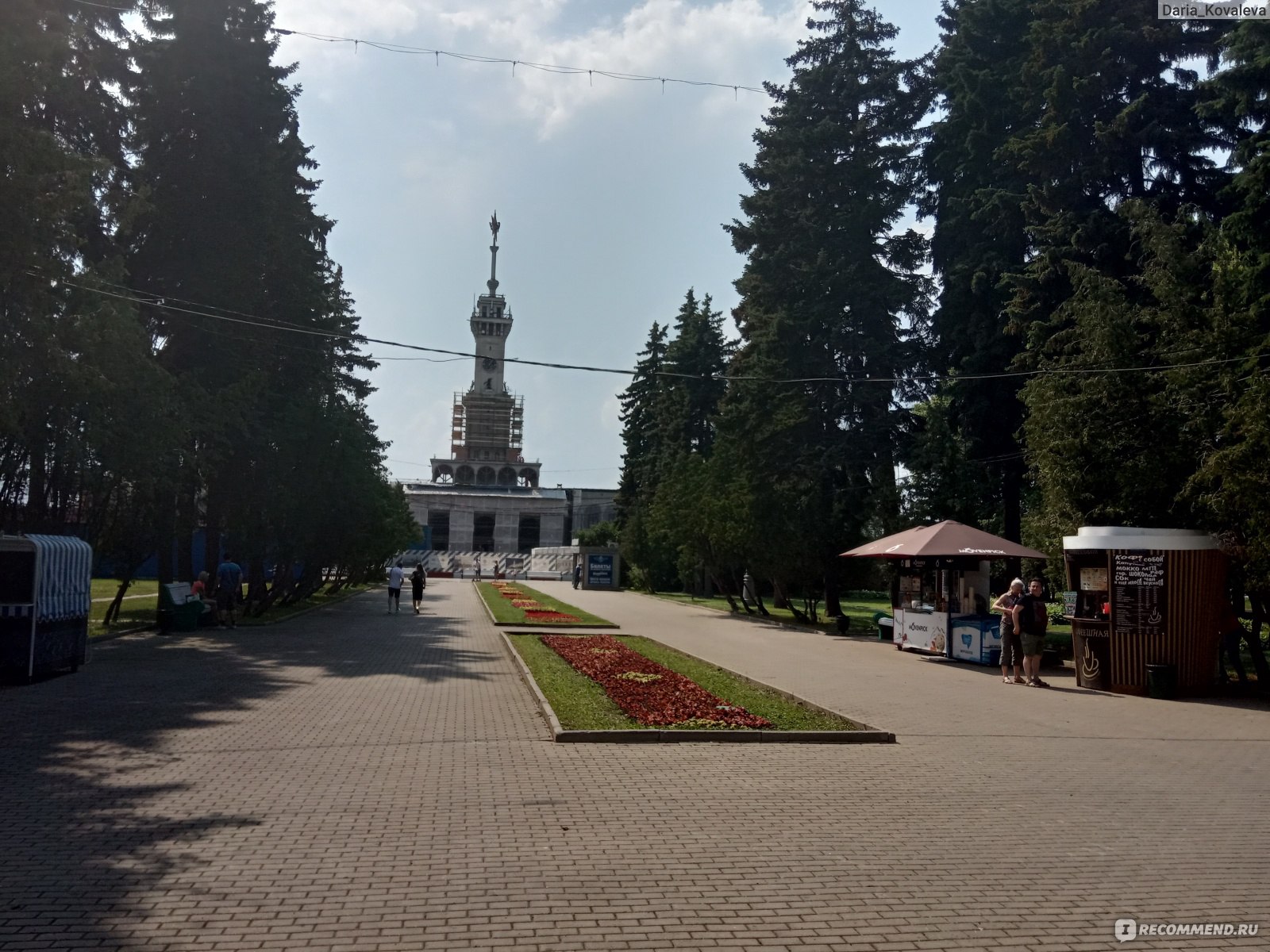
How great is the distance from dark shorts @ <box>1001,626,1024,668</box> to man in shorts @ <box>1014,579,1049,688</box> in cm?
31

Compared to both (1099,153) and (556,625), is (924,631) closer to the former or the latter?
(556,625)

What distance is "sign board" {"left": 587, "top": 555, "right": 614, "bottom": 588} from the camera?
66.8 metres

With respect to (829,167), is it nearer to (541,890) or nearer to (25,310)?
(25,310)

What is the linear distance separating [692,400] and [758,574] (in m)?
27.9

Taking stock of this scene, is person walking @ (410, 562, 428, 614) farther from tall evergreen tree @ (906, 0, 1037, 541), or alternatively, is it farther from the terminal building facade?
the terminal building facade

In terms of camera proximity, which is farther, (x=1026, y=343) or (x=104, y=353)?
(x=1026, y=343)

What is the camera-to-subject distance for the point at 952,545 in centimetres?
2262

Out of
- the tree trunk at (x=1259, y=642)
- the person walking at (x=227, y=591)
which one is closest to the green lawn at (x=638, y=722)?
the tree trunk at (x=1259, y=642)

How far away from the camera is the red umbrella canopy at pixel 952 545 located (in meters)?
22.2

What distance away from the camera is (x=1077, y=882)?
252 inches

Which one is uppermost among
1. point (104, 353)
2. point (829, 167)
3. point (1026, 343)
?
point (829, 167)

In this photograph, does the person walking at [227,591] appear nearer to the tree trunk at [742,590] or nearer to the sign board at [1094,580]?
the sign board at [1094,580]

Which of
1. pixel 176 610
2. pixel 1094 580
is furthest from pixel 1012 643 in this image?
pixel 176 610

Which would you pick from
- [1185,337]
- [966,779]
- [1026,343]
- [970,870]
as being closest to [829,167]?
[1026,343]
